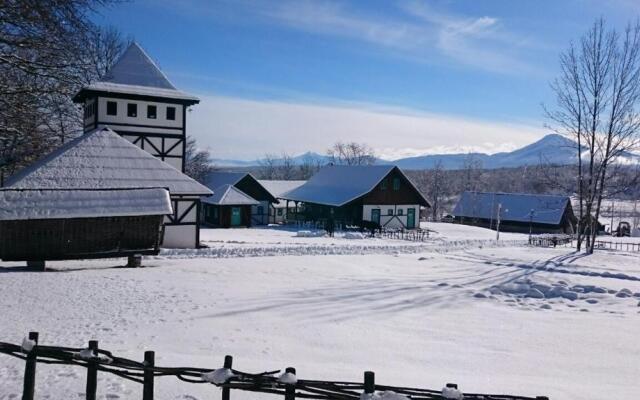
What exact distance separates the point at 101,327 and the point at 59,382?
369 cm

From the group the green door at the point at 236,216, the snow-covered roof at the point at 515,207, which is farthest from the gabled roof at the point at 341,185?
the snow-covered roof at the point at 515,207

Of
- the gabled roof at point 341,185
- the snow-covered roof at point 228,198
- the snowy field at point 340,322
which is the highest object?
the gabled roof at point 341,185

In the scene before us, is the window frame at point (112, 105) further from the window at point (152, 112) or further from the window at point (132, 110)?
the window at point (152, 112)

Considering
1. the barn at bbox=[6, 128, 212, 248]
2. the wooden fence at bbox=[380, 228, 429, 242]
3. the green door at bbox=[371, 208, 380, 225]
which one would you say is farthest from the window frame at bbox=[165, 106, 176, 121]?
the green door at bbox=[371, 208, 380, 225]

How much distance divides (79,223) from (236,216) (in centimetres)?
2814

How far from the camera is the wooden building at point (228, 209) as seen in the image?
44.4 m

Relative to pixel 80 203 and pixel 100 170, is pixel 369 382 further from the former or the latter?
pixel 100 170

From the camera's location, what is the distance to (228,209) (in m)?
44.7

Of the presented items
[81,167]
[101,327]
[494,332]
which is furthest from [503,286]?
[81,167]

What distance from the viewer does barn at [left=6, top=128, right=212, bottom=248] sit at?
19016 mm

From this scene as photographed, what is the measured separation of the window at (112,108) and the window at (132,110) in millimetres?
632

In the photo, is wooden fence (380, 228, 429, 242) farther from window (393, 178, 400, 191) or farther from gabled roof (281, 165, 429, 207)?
window (393, 178, 400, 191)

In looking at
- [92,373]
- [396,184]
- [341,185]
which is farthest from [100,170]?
[341,185]

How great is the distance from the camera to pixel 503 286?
52.4 feet
